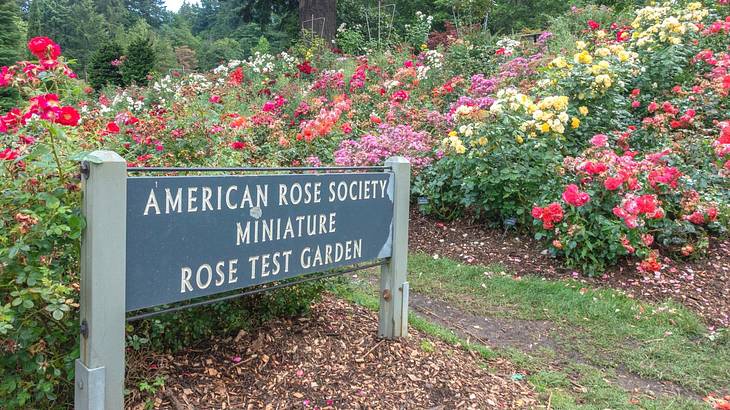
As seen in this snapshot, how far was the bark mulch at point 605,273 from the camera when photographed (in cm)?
410

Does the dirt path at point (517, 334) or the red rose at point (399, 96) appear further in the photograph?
the red rose at point (399, 96)

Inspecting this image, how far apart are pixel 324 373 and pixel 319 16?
11118mm

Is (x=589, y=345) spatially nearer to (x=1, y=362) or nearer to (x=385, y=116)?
(x=1, y=362)

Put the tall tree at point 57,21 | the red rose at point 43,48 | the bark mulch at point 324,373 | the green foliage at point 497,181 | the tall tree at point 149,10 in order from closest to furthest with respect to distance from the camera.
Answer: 1. the red rose at point 43,48
2. the bark mulch at point 324,373
3. the green foliage at point 497,181
4. the tall tree at point 57,21
5. the tall tree at point 149,10

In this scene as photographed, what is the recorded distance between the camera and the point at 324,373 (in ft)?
8.85

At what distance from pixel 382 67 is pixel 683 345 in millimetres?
7065

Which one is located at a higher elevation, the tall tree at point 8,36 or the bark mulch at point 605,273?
the tall tree at point 8,36

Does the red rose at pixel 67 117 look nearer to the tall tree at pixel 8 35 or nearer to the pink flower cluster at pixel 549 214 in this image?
the pink flower cluster at pixel 549 214

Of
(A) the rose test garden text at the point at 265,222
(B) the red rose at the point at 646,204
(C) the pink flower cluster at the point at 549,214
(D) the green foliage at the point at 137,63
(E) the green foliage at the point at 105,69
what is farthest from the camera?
(E) the green foliage at the point at 105,69

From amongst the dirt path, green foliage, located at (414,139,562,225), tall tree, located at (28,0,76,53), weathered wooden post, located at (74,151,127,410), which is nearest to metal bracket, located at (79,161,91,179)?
weathered wooden post, located at (74,151,127,410)

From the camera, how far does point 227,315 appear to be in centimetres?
276

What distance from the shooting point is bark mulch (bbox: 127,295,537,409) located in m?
2.45

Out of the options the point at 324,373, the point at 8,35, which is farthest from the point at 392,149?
the point at 8,35

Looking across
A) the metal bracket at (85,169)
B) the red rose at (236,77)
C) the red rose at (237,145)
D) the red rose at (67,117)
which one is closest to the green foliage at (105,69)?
the red rose at (236,77)
